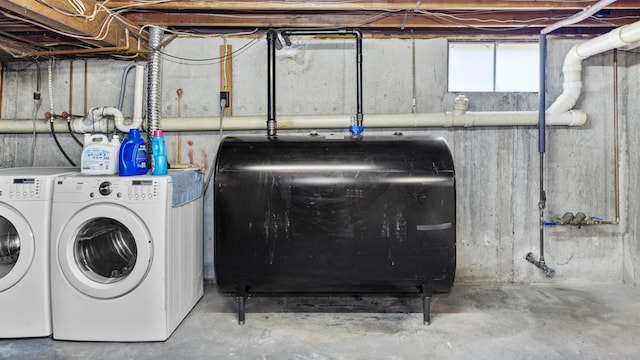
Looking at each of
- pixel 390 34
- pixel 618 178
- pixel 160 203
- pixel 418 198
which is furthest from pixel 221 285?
pixel 618 178

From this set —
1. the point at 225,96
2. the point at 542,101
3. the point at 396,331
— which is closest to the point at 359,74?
the point at 225,96

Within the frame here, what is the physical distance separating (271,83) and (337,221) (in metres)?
1.26

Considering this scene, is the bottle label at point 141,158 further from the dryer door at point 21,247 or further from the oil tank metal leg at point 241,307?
the oil tank metal leg at point 241,307

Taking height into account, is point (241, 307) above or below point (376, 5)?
below

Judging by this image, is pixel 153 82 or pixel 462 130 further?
pixel 462 130

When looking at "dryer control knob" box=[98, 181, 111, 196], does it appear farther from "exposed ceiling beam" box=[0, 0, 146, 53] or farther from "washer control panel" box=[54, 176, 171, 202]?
"exposed ceiling beam" box=[0, 0, 146, 53]

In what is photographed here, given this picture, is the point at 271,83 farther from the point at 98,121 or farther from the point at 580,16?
the point at 580,16

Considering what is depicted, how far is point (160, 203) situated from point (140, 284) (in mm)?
462

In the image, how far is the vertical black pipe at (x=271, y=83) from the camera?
2959 millimetres

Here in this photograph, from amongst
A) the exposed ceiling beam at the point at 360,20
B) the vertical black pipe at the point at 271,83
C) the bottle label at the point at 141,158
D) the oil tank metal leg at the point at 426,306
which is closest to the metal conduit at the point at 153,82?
the exposed ceiling beam at the point at 360,20

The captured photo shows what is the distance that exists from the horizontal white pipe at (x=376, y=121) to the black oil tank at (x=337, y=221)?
0.77 meters

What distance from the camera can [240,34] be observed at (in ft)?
10.6

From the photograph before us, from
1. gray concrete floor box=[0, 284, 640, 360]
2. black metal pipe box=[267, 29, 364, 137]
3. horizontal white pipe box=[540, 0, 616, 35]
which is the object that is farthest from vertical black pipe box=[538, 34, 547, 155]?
black metal pipe box=[267, 29, 364, 137]

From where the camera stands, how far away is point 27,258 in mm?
2270
